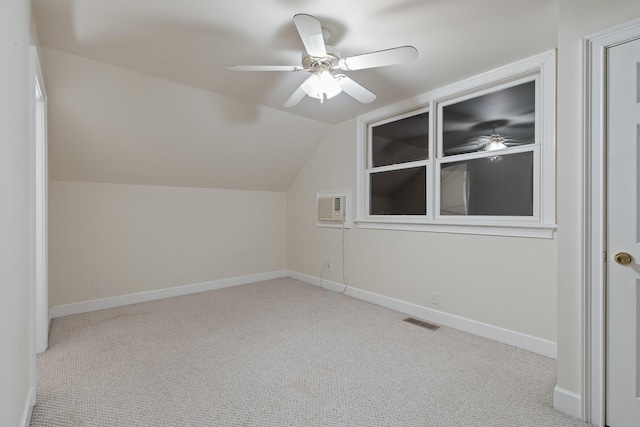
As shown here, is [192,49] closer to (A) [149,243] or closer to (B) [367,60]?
(B) [367,60]

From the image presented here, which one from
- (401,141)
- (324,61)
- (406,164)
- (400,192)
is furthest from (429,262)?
(324,61)

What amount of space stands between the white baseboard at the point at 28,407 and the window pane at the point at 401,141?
142 inches

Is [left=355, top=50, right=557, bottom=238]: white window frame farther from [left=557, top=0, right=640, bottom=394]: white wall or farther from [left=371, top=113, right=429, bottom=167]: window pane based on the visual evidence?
[left=557, top=0, right=640, bottom=394]: white wall

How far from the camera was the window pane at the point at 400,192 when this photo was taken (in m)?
3.40

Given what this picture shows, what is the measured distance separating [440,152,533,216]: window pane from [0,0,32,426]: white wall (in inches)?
127

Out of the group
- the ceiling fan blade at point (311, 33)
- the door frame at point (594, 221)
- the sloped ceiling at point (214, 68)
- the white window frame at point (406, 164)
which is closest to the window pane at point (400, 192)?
the white window frame at point (406, 164)

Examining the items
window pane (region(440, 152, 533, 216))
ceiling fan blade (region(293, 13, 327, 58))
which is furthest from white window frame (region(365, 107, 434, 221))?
ceiling fan blade (region(293, 13, 327, 58))

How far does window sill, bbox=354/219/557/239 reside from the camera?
2434 mm

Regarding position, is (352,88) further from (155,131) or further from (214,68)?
(155,131)

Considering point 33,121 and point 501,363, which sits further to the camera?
point 501,363

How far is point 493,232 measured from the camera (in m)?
2.71

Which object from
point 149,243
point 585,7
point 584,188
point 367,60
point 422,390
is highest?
point 585,7

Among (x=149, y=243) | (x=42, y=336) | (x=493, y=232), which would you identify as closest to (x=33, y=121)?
(x=42, y=336)

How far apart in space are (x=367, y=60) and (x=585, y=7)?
47.3 inches
